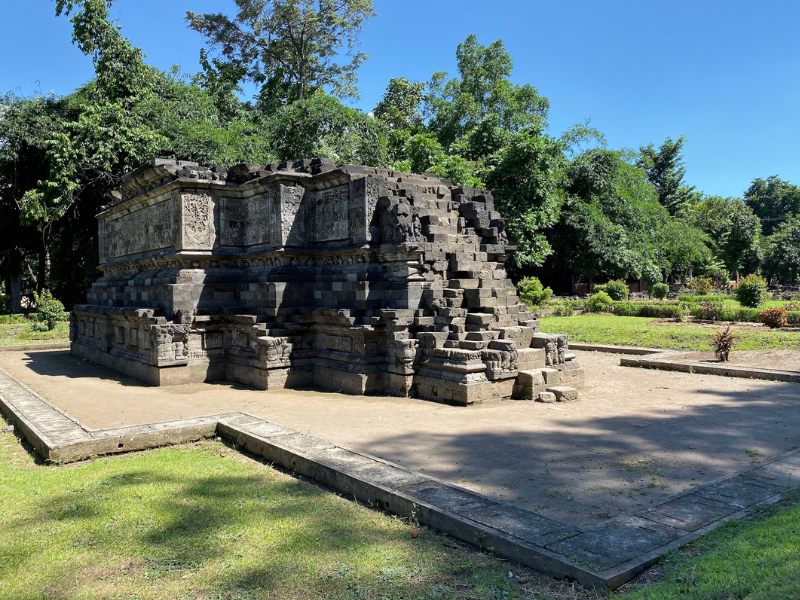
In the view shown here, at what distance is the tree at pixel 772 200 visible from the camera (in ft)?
219

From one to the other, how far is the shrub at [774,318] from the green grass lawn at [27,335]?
908 inches

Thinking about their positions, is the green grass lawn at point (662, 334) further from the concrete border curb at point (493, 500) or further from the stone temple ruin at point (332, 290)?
the concrete border curb at point (493, 500)

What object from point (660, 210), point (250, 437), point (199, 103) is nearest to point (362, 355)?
point (250, 437)

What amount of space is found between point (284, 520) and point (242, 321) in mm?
7261

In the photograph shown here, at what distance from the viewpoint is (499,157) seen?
28141mm

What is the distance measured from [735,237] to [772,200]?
1142 inches

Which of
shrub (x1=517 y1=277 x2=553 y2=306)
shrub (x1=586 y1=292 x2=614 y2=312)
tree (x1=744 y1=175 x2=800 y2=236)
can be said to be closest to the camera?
shrub (x1=586 y1=292 x2=614 y2=312)

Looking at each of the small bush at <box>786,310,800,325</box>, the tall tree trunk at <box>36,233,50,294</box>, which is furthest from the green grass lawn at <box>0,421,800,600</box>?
the tall tree trunk at <box>36,233,50,294</box>

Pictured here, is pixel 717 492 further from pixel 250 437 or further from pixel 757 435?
pixel 250 437

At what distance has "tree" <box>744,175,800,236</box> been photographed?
219 ft

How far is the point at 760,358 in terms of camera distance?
12.9 metres

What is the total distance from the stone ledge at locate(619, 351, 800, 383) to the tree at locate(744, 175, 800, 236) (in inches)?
2467

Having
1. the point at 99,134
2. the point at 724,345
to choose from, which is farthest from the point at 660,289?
the point at 99,134

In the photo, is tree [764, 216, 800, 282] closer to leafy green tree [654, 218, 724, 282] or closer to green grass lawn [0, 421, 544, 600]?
leafy green tree [654, 218, 724, 282]
